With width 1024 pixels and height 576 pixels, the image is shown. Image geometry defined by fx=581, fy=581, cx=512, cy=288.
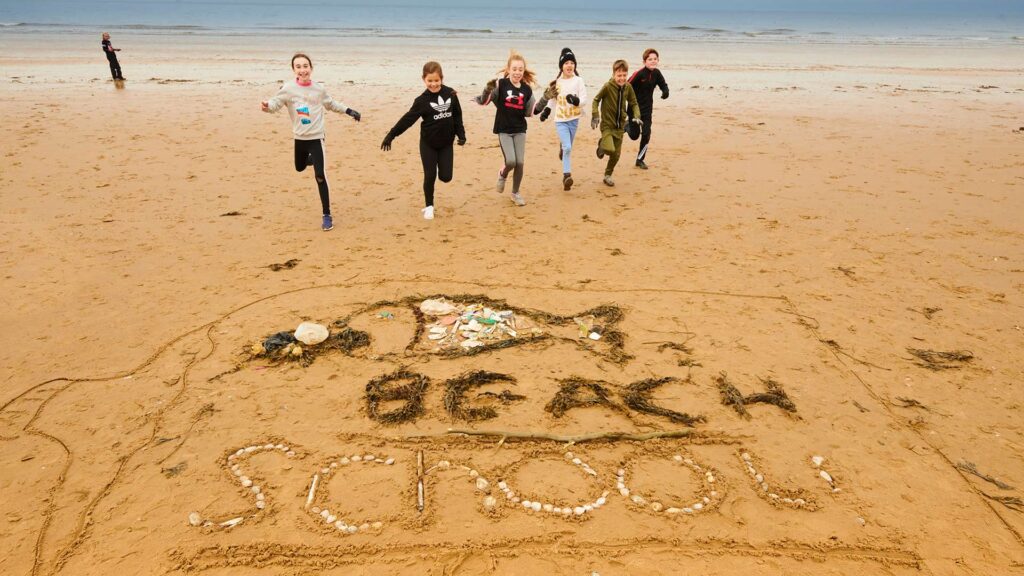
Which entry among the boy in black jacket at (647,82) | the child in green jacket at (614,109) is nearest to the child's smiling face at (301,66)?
the child in green jacket at (614,109)

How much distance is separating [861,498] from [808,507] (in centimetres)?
35

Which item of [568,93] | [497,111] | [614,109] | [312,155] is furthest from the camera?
[614,109]

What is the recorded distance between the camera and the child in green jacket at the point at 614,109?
8203 millimetres

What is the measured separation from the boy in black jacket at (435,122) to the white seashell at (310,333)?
115 inches

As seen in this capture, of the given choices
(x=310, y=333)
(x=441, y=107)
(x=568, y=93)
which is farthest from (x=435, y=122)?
(x=310, y=333)

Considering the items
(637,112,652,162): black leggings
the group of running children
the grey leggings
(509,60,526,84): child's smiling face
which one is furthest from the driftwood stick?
(637,112,652,162): black leggings

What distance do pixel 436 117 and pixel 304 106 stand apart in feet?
4.93

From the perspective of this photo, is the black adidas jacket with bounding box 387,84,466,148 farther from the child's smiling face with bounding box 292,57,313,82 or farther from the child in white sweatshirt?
the child's smiling face with bounding box 292,57,313,82

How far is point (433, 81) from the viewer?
676cm

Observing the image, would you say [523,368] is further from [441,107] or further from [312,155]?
[312,155]

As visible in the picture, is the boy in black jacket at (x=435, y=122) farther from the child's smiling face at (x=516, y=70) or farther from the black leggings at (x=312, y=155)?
the child's smiling face at (x=516, y=70)

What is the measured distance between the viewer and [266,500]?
10.6 feet

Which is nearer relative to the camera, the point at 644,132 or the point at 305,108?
the point at 305,108

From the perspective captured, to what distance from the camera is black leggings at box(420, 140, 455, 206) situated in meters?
7.22
